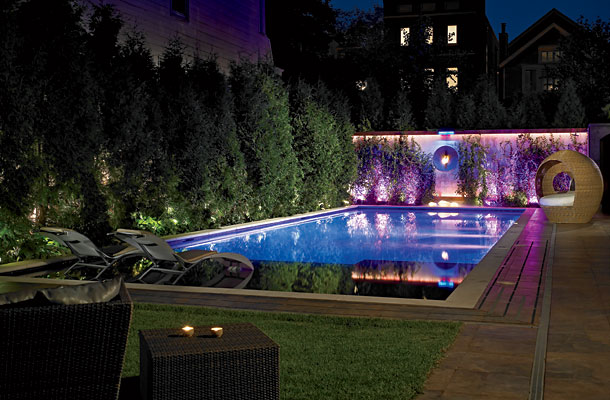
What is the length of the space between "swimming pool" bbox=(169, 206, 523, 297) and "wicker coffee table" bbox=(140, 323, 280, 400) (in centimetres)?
406

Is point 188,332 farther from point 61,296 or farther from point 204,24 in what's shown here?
point 204,24

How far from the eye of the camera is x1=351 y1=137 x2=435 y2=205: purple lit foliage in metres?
20.2

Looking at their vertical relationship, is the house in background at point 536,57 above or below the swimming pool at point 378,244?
above

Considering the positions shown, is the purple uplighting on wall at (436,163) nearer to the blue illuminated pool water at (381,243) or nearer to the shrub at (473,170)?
the shrub at (473,170)

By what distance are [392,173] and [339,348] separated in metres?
16.4

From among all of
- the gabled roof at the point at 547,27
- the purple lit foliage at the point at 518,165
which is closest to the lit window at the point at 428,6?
the gabled roof at the point at 547,27

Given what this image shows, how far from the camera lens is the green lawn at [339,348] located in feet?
11.5

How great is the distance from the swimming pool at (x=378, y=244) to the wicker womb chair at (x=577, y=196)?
119 centimetres

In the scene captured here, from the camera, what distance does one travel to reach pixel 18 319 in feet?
7.76

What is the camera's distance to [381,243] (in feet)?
38.2

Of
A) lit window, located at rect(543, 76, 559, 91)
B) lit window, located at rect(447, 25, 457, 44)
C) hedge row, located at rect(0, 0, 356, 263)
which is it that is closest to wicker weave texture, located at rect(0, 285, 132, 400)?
hedge row, located at rect(0, 0, 356, 263)

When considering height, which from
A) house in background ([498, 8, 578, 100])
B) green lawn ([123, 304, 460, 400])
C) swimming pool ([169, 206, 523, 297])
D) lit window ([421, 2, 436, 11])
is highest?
lit window ([421, 2, 436, 11])

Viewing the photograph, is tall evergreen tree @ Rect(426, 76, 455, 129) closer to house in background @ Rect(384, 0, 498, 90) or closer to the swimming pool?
the swimming pool

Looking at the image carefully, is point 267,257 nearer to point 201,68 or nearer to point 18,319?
point 201,68
